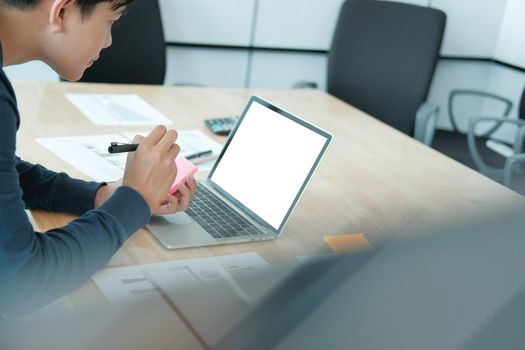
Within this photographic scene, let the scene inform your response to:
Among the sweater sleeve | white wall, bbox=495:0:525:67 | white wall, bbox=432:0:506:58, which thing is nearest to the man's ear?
the sweater sleeve

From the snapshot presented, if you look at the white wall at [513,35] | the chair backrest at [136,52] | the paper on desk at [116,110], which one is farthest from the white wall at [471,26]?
the paper on desk at [116,110]

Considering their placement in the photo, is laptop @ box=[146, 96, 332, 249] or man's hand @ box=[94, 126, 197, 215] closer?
man's hand @ box=[94, 126, 197, 215]

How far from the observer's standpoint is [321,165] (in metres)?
1.76

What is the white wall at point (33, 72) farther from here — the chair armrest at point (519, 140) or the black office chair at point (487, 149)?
the chair armrest at point (519, 140)

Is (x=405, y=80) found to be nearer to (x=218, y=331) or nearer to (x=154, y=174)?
(x=154, y=174)

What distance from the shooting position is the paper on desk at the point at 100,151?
59.1 inches

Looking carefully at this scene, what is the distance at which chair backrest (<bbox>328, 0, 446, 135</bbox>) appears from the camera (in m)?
2.80

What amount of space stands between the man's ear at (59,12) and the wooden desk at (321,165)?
1.31 ft

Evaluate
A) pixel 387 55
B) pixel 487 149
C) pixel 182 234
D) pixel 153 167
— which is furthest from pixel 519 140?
pixel 153 167

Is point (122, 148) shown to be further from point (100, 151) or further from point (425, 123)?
point (425, 123)

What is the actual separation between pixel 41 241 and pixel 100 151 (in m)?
0.69

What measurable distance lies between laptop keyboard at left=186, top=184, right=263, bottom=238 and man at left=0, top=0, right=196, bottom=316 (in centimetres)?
18

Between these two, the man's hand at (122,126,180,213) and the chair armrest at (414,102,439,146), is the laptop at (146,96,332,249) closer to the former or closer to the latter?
the man's hand at (122,126,180,213)

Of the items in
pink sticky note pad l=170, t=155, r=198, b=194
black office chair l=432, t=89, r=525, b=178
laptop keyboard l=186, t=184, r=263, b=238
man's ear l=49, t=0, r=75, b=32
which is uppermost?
man's ear l=49, t=0, r=75, b=32
